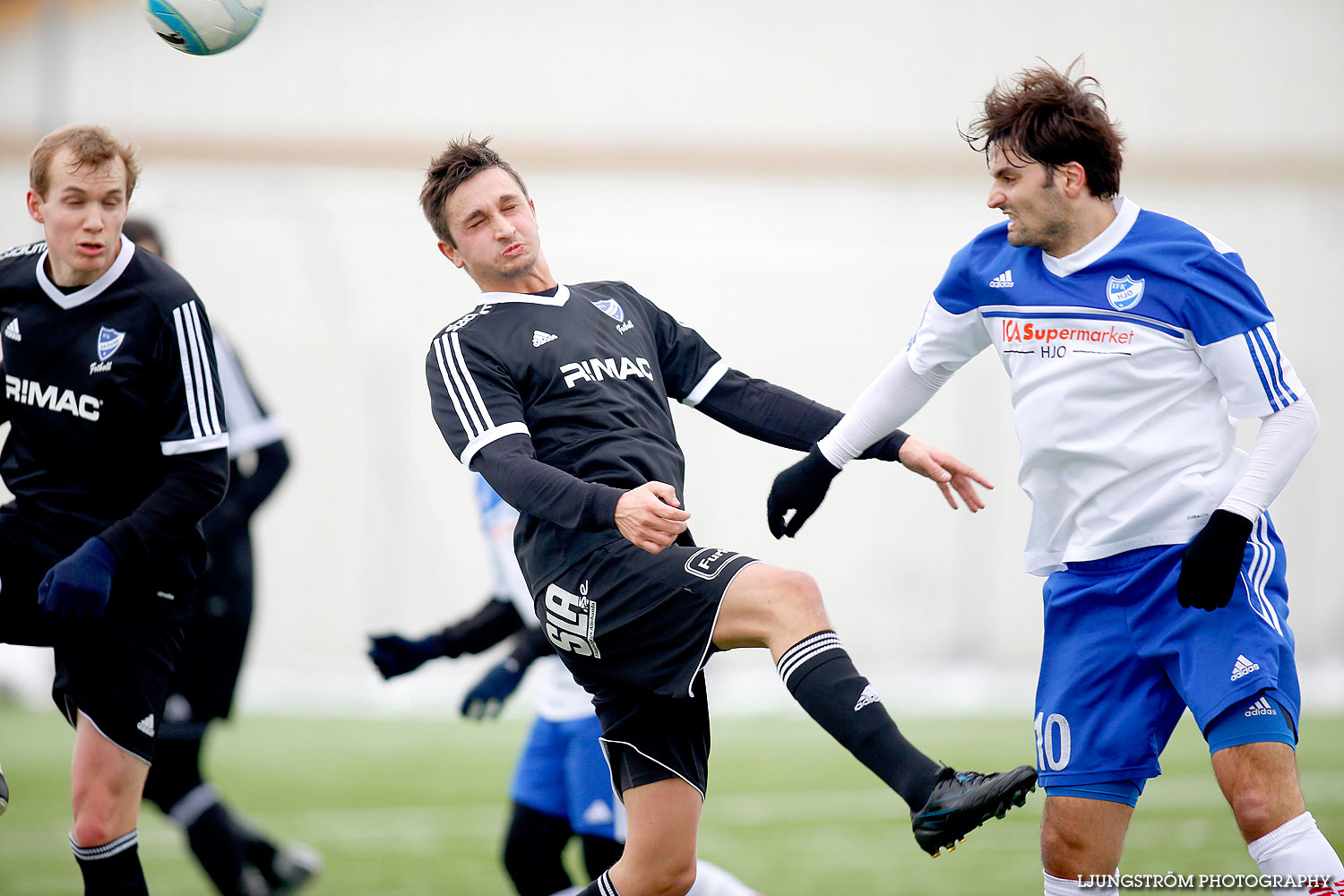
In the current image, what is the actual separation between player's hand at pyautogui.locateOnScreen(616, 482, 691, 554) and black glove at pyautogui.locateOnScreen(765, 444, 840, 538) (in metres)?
0.63

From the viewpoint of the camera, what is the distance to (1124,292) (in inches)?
122

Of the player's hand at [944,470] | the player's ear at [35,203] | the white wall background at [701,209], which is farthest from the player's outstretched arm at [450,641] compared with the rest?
the white wall background at [701,209]

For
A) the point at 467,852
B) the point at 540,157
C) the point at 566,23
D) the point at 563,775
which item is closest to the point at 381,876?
the point at 467,852

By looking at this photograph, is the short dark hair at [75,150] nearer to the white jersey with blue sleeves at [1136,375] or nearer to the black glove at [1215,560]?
the white jersey with blue sleeves at [1136,375]

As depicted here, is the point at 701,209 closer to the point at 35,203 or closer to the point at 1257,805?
the point at 35,203

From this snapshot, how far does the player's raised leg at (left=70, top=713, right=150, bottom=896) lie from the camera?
3521mm

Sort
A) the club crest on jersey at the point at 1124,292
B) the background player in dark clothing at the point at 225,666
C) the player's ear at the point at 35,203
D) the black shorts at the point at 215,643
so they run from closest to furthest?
the club crest on jersey at the point at 1124,292
the player's ear at the point at 35,203
the background player in dark clothing at the point at 225,666
the black shorts at the point at 215,643

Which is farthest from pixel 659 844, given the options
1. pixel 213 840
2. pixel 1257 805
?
pixel 213 840

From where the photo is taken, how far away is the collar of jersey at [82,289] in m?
→ 3.63

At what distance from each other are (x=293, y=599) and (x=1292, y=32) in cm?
1251

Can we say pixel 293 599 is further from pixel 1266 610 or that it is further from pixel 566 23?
pixel 1266 610

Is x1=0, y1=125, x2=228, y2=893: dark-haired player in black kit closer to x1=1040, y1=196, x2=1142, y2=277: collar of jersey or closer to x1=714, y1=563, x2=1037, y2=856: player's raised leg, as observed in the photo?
x1=714, y1=563, x2=1037, y2=856: player's raised leg

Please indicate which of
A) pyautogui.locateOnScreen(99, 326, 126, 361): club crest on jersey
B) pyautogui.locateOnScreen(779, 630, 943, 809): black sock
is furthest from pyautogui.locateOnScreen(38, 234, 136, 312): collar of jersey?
pyautogui.locateOnScreen(779, 630, 943, 809): black sock

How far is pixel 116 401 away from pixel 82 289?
32cm
